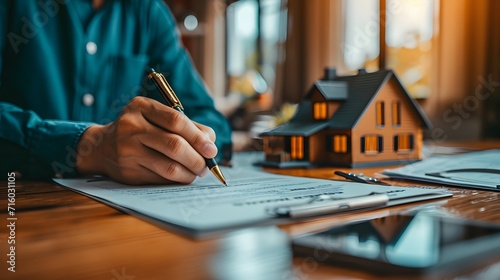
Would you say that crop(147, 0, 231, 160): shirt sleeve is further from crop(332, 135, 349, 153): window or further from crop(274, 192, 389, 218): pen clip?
crop(274, 192, 389, 218): pen clip

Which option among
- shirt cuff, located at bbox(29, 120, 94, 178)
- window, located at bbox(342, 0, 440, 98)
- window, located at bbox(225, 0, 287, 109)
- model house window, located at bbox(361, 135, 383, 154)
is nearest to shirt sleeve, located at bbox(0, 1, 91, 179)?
shirt cuff, located at bbox(29, 120, 94, 178)

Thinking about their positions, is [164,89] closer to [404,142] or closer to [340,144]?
[340,144]

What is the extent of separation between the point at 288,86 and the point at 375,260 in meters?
3.74

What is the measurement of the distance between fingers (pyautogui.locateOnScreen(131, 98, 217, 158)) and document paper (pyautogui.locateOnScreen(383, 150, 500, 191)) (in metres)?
0.28

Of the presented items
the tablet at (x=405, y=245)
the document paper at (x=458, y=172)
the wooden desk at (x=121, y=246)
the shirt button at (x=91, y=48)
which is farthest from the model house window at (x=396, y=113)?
the shirt button at (x=91, y=48)

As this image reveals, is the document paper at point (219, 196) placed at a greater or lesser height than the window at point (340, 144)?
lesser

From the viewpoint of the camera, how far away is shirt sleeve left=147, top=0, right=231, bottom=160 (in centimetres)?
113

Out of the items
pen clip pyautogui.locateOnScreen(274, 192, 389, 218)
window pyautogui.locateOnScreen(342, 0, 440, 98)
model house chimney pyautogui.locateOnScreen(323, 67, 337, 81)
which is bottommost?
pen clip pyautogui.locateOnScreen(274, 192, 389, 218)

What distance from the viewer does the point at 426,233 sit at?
12.7 inches

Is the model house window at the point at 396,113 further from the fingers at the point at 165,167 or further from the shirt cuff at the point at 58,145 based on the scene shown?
the shirt cuff at the point at 58,145

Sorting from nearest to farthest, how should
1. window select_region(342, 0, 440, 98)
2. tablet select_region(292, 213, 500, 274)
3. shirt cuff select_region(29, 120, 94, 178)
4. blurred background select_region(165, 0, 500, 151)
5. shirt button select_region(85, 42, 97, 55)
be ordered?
1. tablet select_region(292, 213, 500, 274)
2. shirt cuff select_region(29, 120, 94, 178)
3. shirt button select_region(85, 42, 97, 55)
4. blurred background select_region(165, 0, 500, 151)
5. window select_region(342, 0, 440, 98)

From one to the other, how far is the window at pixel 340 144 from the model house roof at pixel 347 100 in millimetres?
20

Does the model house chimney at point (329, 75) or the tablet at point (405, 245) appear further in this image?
the model house chimney at point (329, 75)

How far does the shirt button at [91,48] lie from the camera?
3.63 ft
